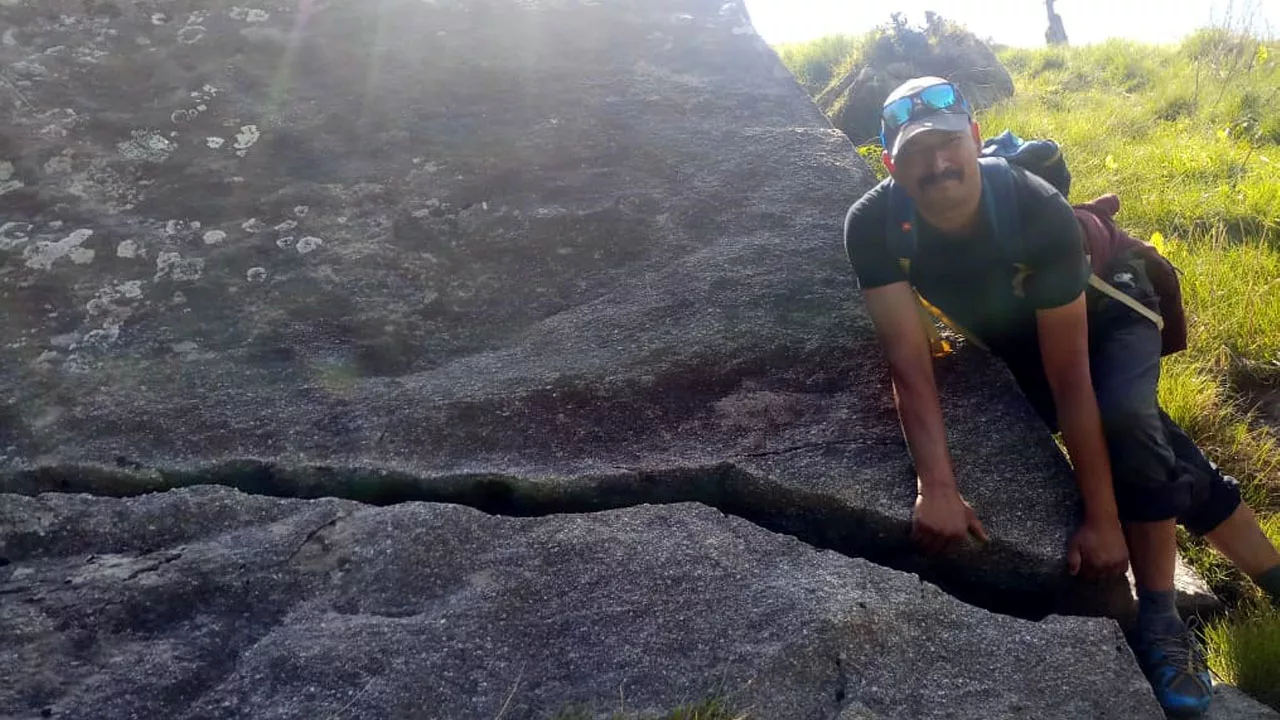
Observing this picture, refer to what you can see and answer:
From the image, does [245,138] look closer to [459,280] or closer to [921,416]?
[459,280]

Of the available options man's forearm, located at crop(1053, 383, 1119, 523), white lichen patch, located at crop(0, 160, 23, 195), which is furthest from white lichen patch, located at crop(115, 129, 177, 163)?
man's forearm, located at crop(1053, 383, 1119, 523)

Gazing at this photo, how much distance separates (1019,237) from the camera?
99.7 inches

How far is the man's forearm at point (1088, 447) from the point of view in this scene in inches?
94.1

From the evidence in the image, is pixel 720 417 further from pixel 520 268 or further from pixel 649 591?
pixel 520 268

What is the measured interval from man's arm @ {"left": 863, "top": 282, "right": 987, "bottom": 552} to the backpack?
0.12 m

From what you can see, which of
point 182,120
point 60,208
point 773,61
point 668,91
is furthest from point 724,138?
point 60,208

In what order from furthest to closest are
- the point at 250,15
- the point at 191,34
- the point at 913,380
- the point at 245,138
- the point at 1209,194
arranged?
the point at 1209,194 < the point at 250,15 < the point at 191,34 < the point at 245,138 < the point at 913,380

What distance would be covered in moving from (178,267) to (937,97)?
2233 mm

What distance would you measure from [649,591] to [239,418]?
1227 millimetres

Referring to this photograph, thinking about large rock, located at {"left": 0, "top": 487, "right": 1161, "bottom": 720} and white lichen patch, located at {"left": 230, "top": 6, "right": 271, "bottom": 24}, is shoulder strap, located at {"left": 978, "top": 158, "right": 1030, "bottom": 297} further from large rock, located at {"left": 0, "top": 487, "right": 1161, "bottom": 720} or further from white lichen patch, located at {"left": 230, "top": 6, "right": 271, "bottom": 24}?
white lichen patch, located at {"left": 230, "top": 6, "right": 271, "bottom": 24}

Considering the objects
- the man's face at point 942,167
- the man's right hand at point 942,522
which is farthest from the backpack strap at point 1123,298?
the man's right hand at point 942,522

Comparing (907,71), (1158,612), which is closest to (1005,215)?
(1158,612)

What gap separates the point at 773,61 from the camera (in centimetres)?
416

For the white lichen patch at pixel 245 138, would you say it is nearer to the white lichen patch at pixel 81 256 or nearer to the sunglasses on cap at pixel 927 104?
the white lichen patch at pixel 81 256
